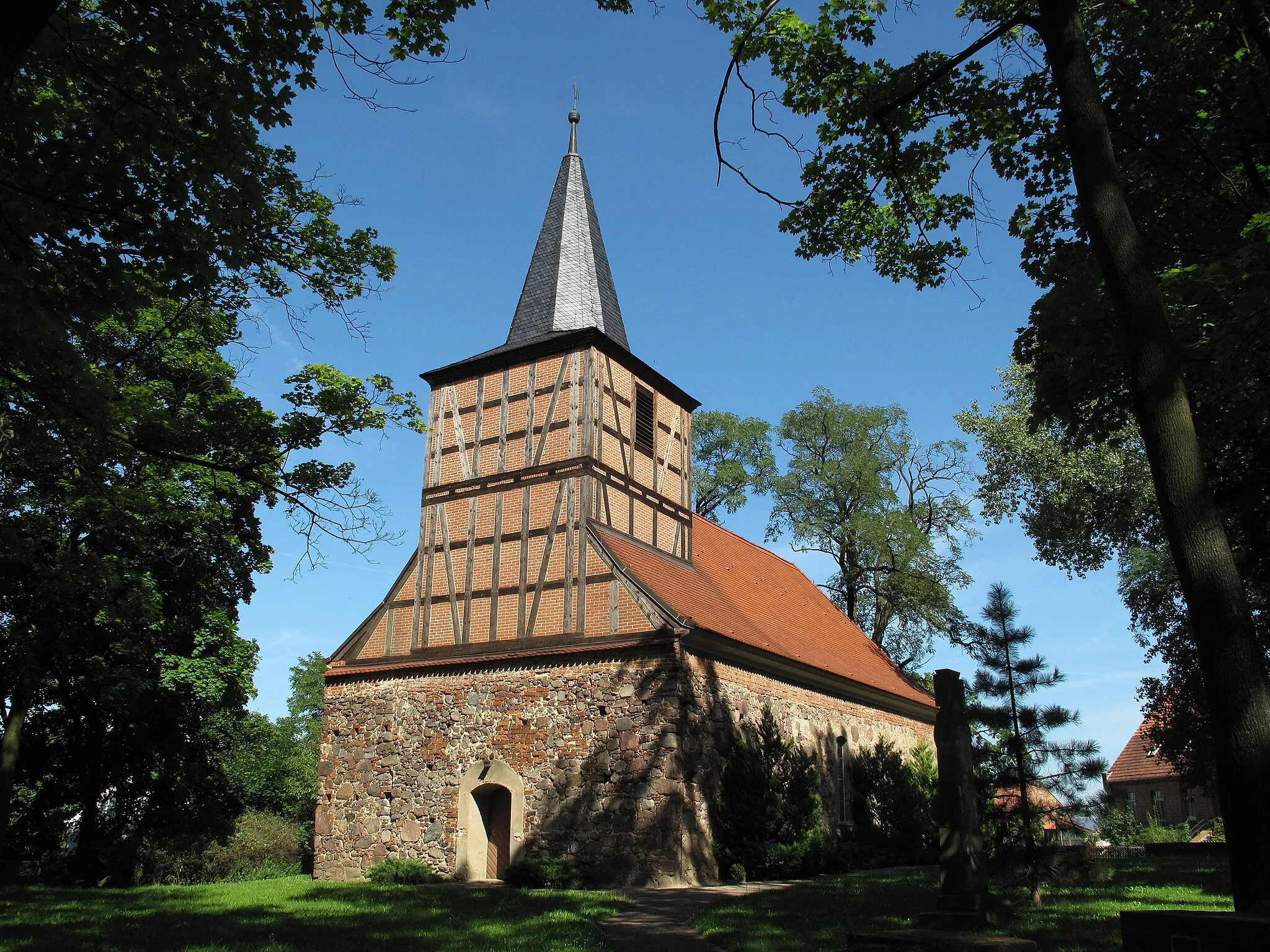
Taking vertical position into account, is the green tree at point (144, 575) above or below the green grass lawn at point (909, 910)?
above

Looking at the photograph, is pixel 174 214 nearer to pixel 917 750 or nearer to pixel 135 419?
pixel 135 419

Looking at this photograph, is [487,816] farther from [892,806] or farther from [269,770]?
[269,770]

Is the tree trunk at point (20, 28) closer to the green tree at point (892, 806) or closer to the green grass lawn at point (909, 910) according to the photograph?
the green grass lawn at point (909, 910)

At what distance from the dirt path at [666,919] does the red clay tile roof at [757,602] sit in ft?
13.2

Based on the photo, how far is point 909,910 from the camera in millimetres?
10828

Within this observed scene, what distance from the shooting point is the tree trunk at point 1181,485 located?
5.65 m

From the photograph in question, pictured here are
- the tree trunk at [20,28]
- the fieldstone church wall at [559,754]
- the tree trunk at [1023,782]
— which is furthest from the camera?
the fieldstone church wall at [559,754]

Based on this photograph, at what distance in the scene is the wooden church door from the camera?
56.3 ft

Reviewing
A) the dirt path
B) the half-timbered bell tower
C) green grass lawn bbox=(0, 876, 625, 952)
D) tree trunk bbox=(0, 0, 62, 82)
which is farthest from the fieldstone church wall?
tree trunk bbox=(0, 0, 62, 82)

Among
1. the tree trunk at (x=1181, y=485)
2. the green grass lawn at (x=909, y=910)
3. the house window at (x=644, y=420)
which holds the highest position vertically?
the house window at (x=644, y=420)

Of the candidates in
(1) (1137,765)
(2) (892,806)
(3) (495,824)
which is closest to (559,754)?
(3) (495,824)

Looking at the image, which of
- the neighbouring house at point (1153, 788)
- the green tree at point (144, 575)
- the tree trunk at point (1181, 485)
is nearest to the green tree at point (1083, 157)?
Result: the tree trunk at point (1181, 485)

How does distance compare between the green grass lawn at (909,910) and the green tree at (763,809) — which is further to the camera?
the green tree at (763,809)

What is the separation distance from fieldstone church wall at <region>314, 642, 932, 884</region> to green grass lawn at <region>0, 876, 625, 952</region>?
167 cm
